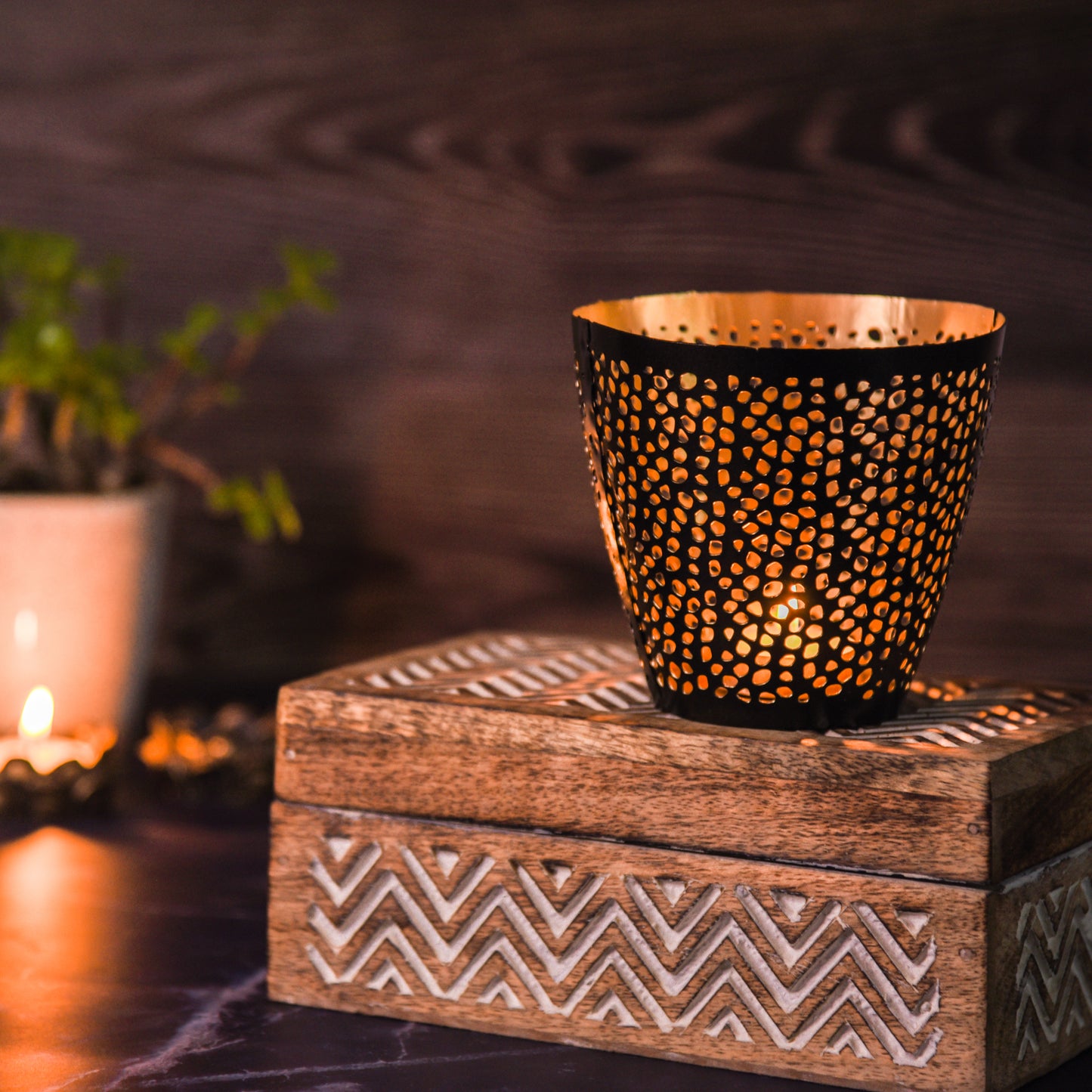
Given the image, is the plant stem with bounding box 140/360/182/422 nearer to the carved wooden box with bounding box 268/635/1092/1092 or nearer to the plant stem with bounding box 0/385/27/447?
the plant stem with bounding box 0/385/27/447

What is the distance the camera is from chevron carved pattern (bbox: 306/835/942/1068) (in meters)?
0.56

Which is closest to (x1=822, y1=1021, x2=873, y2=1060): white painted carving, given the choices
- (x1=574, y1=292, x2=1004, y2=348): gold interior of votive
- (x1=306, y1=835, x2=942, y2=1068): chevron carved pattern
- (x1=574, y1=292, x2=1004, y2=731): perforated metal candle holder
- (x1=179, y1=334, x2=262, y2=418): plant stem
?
(x1=306, y1=835, x2=942, y2=1068): chevron carved pattern

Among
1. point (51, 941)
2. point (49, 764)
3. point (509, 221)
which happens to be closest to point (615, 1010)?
point (51, 941)

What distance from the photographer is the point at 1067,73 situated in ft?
3.04

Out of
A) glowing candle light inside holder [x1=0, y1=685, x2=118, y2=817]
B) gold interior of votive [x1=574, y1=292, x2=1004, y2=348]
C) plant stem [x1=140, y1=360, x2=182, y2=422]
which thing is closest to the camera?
gold interior of votive [x1=574, y1=292, x2=1004, y2=348]

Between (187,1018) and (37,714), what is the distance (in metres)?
0.35

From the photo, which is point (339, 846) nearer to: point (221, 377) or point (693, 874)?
point (693, 874)

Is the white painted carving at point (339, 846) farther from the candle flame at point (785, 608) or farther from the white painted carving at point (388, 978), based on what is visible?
the candle flame at point (785, 608)

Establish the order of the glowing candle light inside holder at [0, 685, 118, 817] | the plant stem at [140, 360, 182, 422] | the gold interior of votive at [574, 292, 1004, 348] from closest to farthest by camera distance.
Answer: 1. the gold interior of votive at [574, 292, 1004, 348]
2. the glowing candle light inside holder at [0, 685, 118, 817]
3. the plant stem at [140, 360, 182, 422]

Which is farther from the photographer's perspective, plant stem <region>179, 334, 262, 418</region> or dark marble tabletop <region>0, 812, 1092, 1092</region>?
plant stem <region>179, 334, 262, 418</region>

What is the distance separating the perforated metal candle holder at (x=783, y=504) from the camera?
0.55 meters

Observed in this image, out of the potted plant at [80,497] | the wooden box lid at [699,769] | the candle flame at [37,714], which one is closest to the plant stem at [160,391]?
the potted plant at [80,497]

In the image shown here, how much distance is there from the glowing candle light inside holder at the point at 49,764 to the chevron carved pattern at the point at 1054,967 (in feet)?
1.82

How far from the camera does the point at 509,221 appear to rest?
3.40 ft
